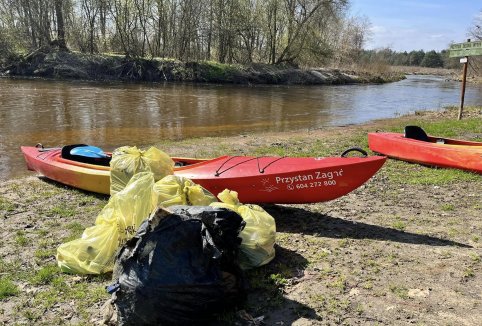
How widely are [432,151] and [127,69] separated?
25.0 meters

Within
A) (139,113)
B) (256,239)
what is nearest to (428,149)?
(256,239)

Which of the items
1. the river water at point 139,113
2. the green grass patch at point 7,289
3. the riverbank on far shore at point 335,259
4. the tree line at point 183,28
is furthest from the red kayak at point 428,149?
the tree line at point 183,28

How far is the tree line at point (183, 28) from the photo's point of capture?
29.9m

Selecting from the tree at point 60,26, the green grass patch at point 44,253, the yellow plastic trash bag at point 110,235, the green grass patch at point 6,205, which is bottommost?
the green grass patch at point 44,253

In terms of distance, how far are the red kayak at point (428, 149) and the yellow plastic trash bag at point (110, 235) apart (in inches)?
197

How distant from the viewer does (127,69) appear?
2877 cm

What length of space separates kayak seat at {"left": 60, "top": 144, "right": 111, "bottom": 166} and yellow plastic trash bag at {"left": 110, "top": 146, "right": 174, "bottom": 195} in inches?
60.0

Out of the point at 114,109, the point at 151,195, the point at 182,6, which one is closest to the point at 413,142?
the point at 151,195

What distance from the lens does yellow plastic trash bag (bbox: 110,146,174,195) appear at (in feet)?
15.9

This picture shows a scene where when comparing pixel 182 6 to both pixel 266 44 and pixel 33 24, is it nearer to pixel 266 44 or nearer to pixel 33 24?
pixel 266 44

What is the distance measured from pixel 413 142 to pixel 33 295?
6.13 m

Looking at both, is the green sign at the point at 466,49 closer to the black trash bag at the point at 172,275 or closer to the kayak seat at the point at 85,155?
the kayak seat at the point at 85,155

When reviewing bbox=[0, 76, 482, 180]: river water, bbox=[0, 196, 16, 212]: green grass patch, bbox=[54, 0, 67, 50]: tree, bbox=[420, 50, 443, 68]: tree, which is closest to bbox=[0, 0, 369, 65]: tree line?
bbox=[54, 0, 67, 50]: tree

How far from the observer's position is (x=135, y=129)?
39.7ft
